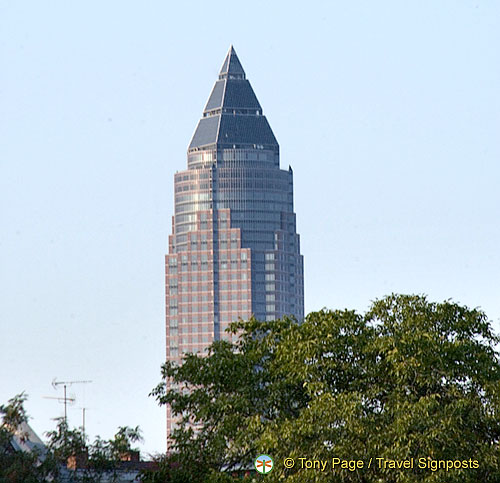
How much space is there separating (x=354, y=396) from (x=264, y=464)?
4.49 m

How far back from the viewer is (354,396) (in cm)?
5638

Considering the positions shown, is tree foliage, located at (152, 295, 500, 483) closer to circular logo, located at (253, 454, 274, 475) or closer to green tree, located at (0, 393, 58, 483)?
circular logo, located at (253, 454, 274, 475)

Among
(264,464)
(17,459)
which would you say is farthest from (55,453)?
(264,464)

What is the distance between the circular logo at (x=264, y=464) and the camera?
56.9m

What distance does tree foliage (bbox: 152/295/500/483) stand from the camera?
181 feet

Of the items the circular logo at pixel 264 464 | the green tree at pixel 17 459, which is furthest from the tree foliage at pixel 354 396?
the green tree at pixel 17 459

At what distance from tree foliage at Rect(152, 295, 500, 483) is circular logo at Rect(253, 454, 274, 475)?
356 millimetres

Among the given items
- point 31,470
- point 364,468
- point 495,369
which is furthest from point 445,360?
point 31,470

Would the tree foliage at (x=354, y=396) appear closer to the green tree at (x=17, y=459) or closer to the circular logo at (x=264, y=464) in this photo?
the circular logo at (x=264, y=464)

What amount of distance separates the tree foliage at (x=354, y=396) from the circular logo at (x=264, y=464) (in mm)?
356

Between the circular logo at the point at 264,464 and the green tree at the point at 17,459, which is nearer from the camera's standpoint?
the circular logo at the point at 264,464

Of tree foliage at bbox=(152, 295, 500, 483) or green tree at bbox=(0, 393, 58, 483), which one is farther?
green tree at bbox=(0, 393, 58, 483)

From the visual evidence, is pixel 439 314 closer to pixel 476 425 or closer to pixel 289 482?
pixel 476 425

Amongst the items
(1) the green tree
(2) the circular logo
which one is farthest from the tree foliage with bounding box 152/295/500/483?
(1) the green tree
